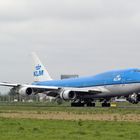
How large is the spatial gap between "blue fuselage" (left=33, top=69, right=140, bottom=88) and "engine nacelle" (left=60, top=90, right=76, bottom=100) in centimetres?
242

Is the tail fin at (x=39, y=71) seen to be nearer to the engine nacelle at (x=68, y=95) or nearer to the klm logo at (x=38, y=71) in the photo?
the klm logo at (x=38, y=71)

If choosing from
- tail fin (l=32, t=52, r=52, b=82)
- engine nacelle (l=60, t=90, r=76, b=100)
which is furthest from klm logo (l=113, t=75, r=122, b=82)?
tail fin (l=32, t=52, r=52, b=82)

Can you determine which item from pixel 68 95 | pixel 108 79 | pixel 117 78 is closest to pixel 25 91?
pixel 68 95

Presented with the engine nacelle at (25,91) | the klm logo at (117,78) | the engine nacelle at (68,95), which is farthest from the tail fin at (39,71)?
the klm logo at (117,78)

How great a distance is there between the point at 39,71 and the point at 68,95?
20.2 meters

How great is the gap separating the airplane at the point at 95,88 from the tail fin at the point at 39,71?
7.59 meters

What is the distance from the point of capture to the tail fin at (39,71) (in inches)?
3605

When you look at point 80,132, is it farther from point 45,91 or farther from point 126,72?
point 45,91

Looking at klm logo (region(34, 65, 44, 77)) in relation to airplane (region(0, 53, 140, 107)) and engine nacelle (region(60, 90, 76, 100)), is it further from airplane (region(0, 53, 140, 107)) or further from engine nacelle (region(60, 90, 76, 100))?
engine nacelle (region(60, 90, 76, 100))

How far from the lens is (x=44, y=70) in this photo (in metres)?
92.8

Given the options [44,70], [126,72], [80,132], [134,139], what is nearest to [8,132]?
[80,132]

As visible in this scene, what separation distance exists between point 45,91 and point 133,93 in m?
15.5

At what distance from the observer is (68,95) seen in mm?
73312

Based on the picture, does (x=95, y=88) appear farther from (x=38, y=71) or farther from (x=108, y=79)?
(x=38, y=71)
